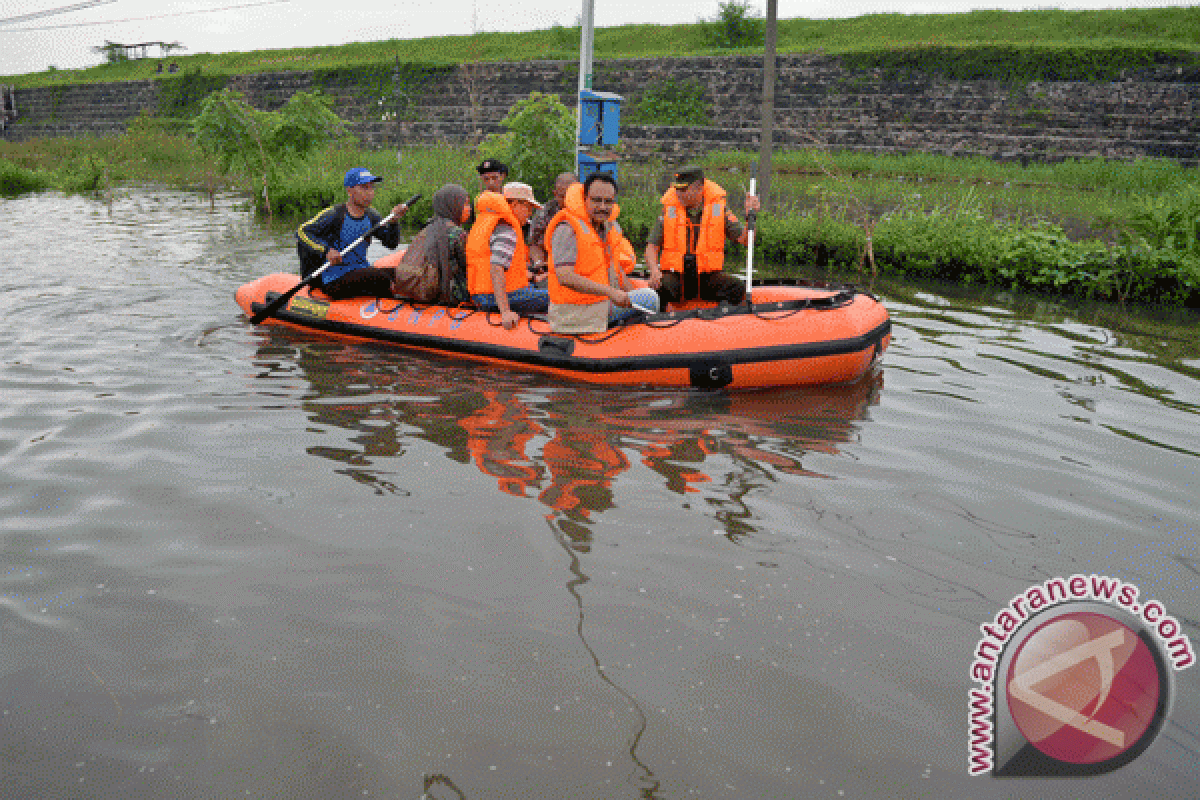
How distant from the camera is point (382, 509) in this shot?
4.48 metres

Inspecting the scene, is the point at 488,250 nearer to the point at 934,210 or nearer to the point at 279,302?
the point at 279,302

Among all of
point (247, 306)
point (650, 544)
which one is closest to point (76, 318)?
point (247, 306)

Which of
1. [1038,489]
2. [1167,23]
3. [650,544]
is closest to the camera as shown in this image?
[650,544]

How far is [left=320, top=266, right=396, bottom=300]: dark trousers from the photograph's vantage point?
25.8 ft

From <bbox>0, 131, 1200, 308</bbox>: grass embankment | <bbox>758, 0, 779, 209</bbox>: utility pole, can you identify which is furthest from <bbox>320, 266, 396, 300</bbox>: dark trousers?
<bbox>758, 0, 779, 209</bbox>: utility pole

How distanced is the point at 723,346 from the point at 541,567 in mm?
2983

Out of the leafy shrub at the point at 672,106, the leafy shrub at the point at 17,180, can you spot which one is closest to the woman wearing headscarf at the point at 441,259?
the leafy shrub at the point at 17,180

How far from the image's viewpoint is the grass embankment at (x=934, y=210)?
9891 mm

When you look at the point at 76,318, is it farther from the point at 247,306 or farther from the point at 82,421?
the point at 82,421

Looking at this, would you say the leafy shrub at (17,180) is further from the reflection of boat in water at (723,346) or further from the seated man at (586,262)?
the seated man at (586,262)

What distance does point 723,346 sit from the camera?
21.2 feet

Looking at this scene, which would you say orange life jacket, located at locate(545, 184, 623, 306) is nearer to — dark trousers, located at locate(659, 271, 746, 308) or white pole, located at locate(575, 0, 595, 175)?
dark trousers, located at locate(659, 271, 746, 308)

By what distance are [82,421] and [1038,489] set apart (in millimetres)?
5598

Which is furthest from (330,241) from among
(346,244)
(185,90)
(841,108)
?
(185,90)
